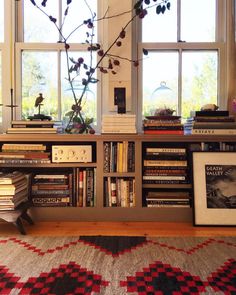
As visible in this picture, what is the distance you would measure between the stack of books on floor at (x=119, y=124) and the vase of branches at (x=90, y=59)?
6.7 inches

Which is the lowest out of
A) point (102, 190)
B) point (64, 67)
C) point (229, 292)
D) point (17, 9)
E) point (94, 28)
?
point (229, 292)

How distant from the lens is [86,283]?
55.2 inches

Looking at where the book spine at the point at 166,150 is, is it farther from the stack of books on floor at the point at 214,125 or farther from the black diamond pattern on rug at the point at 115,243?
the black diamond pattern on rug at the point at 115,243

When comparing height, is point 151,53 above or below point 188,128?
above

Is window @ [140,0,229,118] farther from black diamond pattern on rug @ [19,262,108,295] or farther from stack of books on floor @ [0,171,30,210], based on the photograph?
black diamond pattern on rug @ [19,262,108,295]

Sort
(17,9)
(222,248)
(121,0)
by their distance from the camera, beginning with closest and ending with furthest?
(222,248)
(121,0)
(17,9)

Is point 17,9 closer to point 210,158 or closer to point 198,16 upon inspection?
point 198,16

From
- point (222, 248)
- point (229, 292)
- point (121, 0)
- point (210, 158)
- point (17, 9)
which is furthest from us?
point (17, 9)

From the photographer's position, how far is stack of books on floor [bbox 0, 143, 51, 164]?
2340 mm

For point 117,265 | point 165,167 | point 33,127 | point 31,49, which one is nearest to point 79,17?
point 31,49

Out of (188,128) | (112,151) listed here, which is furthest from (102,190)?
(188,128)

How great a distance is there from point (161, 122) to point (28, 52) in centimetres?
143

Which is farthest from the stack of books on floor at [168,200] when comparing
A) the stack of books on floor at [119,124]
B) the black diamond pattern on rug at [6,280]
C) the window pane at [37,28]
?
the window pane at [37,28]

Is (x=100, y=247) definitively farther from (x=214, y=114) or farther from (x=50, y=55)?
(x=50, y=55)
